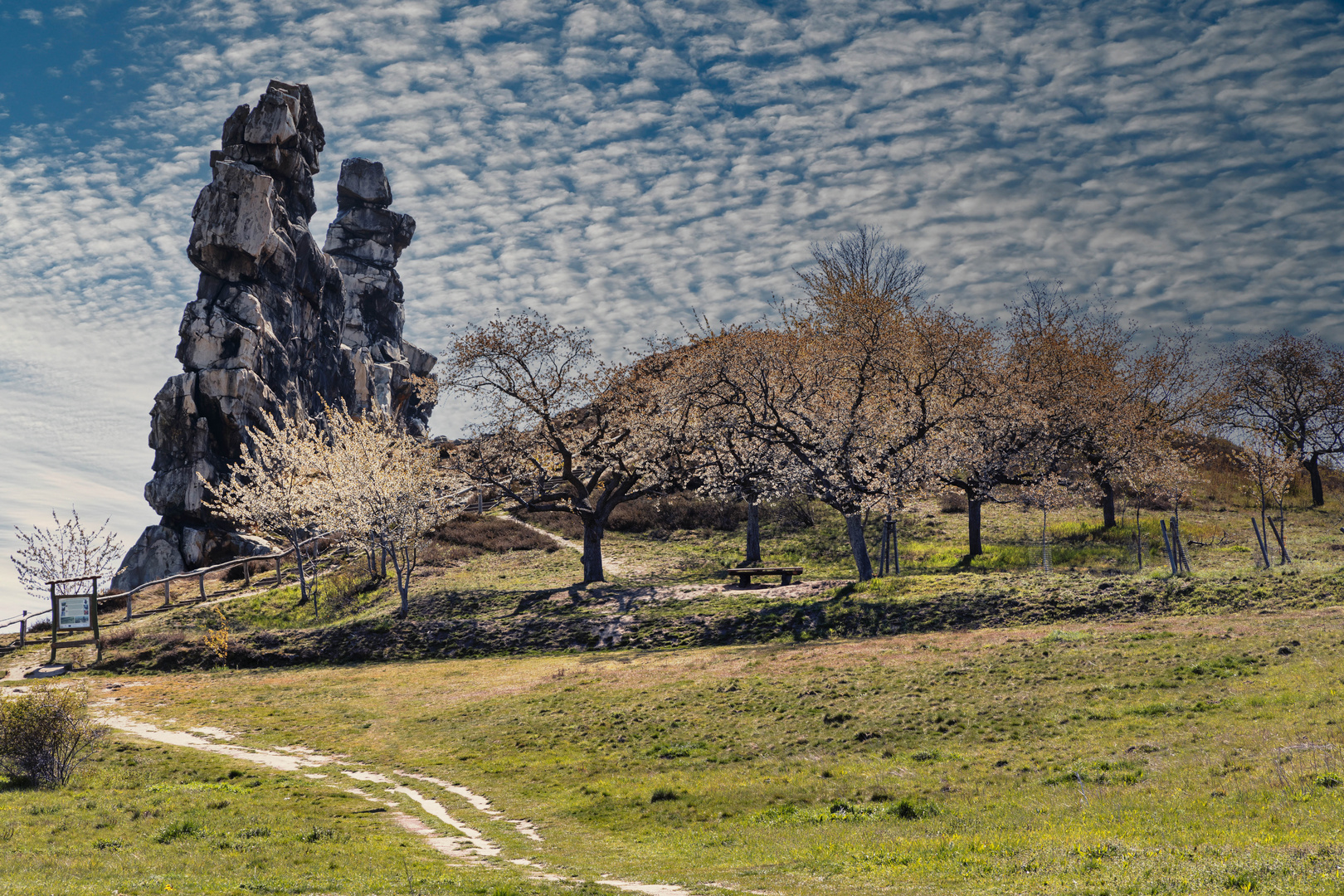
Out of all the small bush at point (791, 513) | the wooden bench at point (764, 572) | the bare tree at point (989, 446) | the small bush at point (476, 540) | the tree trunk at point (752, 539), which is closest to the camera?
the wooden bench at point (764, 572)

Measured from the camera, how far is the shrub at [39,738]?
19172 millimetres

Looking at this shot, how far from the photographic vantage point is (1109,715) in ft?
60.3

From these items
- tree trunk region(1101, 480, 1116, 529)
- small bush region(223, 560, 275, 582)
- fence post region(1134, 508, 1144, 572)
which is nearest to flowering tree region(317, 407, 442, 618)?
small bush region(223, 560, 275, 582)

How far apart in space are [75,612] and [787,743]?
1551 inches

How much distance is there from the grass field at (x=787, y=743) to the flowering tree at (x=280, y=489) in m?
15.6

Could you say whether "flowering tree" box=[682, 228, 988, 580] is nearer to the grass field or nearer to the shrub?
the grass field

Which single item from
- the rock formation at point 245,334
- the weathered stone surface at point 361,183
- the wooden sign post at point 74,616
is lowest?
the wooden sign post at point 74,616

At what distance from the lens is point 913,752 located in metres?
18.3

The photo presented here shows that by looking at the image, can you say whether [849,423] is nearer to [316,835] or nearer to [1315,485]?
[316,835]

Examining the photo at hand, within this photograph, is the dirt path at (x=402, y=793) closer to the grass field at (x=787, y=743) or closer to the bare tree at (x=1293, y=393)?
the grass field at (x=787, y=743)

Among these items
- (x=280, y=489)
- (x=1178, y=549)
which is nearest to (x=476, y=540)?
(x=280, y=489)

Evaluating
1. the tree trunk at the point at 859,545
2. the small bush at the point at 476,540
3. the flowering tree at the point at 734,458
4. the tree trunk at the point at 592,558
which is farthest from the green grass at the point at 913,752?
the small bush at the point at 476,540

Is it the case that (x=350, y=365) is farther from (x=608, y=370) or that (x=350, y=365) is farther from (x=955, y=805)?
(x=955, y=805)

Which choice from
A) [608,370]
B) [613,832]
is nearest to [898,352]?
[608,370]
